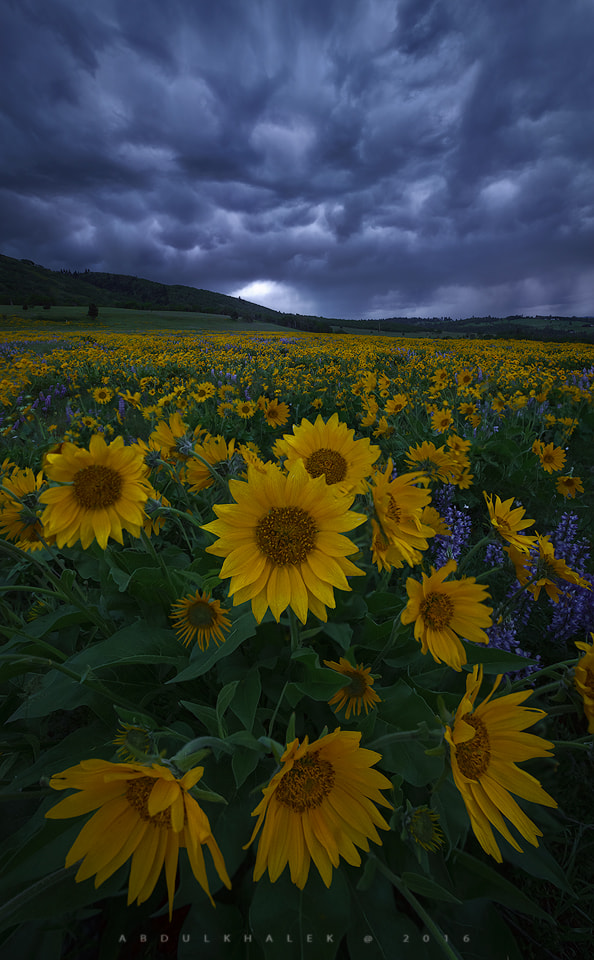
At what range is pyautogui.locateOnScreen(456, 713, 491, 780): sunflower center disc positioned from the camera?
999 millimetres

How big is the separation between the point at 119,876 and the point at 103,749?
1.16 ft

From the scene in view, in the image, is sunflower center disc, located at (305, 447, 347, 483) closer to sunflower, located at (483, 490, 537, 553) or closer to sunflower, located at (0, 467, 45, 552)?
sunflower, located at (483, 490, 537, 553)

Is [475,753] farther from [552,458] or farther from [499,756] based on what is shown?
[552,458]

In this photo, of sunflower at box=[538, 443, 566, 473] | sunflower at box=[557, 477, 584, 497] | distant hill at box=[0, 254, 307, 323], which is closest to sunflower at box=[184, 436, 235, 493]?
sunflower at box=[557, 477, 584, 497]

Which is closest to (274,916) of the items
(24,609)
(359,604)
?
(359,604)

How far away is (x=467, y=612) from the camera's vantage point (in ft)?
4.14

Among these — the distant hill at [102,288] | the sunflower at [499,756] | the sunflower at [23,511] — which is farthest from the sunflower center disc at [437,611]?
the distant hill at [102,288]

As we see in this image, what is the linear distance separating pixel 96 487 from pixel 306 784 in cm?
106

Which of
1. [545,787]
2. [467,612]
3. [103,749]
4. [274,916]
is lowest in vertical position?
[545,787]

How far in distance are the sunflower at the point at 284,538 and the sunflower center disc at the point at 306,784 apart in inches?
13.9

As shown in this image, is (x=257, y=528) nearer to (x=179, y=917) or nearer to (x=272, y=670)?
(x=272, y=670)

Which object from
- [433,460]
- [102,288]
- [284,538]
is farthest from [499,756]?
[102,288]

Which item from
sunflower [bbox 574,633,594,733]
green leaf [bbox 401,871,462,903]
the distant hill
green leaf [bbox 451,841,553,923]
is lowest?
green leaf [bbox 451,841,553,923]

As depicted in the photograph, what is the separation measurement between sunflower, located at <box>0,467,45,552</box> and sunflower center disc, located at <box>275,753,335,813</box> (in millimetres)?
1272
